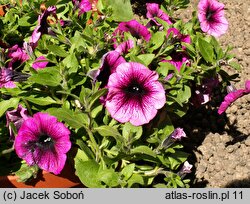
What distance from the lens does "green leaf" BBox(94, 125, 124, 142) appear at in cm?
138

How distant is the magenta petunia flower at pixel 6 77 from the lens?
145cm

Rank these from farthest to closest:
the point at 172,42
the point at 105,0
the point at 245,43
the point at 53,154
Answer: the point at 245,43, the point at 105,0, the point at 172,42, the point at 53,154

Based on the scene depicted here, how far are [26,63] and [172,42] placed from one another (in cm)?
59

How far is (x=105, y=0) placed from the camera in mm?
1934

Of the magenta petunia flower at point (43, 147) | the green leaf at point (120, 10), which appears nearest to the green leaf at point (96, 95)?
the magenta petunia flower at point (43, 147)

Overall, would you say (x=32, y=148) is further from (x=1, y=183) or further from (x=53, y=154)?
(x=1, y=183)

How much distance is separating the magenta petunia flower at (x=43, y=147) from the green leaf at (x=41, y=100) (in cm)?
14

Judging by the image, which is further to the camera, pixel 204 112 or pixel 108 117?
pixel 204 112

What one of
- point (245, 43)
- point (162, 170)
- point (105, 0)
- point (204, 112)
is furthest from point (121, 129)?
point (245, 43)

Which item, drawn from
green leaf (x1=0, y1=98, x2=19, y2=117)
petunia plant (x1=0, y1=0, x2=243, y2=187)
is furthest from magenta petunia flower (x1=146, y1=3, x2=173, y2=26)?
green leaf (x1=0, y1=98, x2=19, y2=117)

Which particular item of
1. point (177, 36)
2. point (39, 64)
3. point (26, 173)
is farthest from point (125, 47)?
point (26, 173)

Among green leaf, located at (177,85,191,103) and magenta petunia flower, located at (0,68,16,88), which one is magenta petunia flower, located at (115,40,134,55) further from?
magenta petunia flower, located at (0,68,16,88)

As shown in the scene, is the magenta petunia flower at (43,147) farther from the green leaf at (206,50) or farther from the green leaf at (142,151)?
the green leaf at (206,50)
